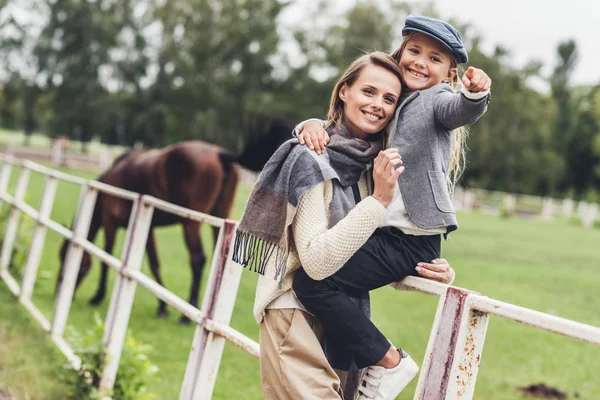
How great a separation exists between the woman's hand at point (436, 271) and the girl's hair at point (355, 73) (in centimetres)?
36

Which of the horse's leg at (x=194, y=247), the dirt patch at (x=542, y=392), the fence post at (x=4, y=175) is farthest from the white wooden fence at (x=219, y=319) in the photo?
the fence post at (x=4, y=175)

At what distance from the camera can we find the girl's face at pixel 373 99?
1812 millimetres

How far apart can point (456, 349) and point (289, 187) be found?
21.2 inches

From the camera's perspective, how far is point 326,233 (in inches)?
64.8

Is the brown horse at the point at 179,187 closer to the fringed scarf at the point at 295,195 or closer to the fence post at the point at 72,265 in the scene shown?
the fence post at the point at 72,265

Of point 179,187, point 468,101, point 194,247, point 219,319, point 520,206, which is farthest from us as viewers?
point 520,206

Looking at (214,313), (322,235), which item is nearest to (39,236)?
(214,313)

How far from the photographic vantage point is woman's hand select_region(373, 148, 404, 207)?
5.31 feet

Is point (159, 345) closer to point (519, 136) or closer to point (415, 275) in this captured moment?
point (415, 275)

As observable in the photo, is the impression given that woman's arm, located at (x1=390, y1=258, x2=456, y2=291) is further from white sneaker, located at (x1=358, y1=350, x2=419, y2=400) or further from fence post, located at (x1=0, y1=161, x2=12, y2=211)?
fence post, located at (x1=0, y1=161, x2=12, y2=211)

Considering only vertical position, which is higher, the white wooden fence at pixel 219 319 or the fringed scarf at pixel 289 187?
the fringed scarf at pixel 289 187

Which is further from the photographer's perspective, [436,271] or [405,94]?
[405,94]

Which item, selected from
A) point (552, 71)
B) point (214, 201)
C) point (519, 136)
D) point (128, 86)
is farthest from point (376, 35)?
point (214, 201)

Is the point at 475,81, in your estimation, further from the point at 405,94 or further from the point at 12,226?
the point at 12,226
